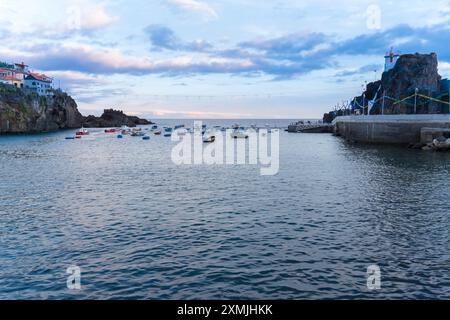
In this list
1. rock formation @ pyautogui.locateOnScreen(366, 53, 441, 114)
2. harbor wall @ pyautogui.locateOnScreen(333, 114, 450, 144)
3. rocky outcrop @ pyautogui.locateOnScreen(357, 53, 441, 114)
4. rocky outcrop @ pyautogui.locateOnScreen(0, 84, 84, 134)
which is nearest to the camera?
harbor wall @ pyautogui.locateOnScreen(333, 114, 450, 144)

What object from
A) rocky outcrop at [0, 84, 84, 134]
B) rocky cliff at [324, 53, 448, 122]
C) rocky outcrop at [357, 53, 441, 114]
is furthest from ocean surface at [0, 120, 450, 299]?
rocky outcrop at [0, 84, 84, 134]

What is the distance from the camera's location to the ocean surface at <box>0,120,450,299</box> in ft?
60.5

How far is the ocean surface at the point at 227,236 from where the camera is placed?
18453 mm

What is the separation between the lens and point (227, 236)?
1026 inches

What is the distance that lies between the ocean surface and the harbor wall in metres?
45.7

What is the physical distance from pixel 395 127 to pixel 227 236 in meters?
84.9

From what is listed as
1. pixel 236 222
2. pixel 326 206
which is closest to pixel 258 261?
pixel 236 222

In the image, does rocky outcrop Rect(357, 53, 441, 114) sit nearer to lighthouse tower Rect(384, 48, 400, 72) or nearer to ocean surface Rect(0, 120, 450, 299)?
lighthouse tower Rect(384, 48, 400, 72)

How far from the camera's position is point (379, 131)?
334ft

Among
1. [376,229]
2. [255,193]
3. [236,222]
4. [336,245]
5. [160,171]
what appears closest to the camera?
[336,245]

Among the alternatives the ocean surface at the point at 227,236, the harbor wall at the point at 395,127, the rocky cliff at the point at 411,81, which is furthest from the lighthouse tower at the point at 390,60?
the ocean surface at the point at 227,236

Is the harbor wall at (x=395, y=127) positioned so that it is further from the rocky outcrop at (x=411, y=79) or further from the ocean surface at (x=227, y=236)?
the ocean surface at (x=227, y=236)
